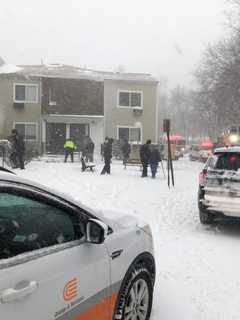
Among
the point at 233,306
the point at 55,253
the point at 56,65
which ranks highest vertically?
the point at 56,65

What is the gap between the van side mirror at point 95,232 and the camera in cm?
359

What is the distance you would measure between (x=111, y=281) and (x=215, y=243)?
5162 mm

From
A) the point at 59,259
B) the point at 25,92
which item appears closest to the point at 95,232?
the point at 59,259

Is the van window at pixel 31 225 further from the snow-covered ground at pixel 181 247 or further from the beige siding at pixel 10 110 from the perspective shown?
the beige siding at pixel 10 110

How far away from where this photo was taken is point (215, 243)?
8719 millimetres

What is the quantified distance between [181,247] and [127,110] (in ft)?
98.8

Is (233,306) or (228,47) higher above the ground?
(228,47)

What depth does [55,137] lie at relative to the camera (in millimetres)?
36000

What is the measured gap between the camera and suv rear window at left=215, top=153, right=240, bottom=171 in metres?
9.67

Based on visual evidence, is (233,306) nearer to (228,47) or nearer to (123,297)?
(123,297)

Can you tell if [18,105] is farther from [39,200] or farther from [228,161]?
[39,200]

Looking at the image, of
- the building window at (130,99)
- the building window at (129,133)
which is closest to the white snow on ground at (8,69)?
the building window at (130,99)

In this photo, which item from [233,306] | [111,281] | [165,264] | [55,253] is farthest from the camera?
[165,264]

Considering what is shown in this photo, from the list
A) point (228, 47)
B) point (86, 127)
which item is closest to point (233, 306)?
point (86, 127)
